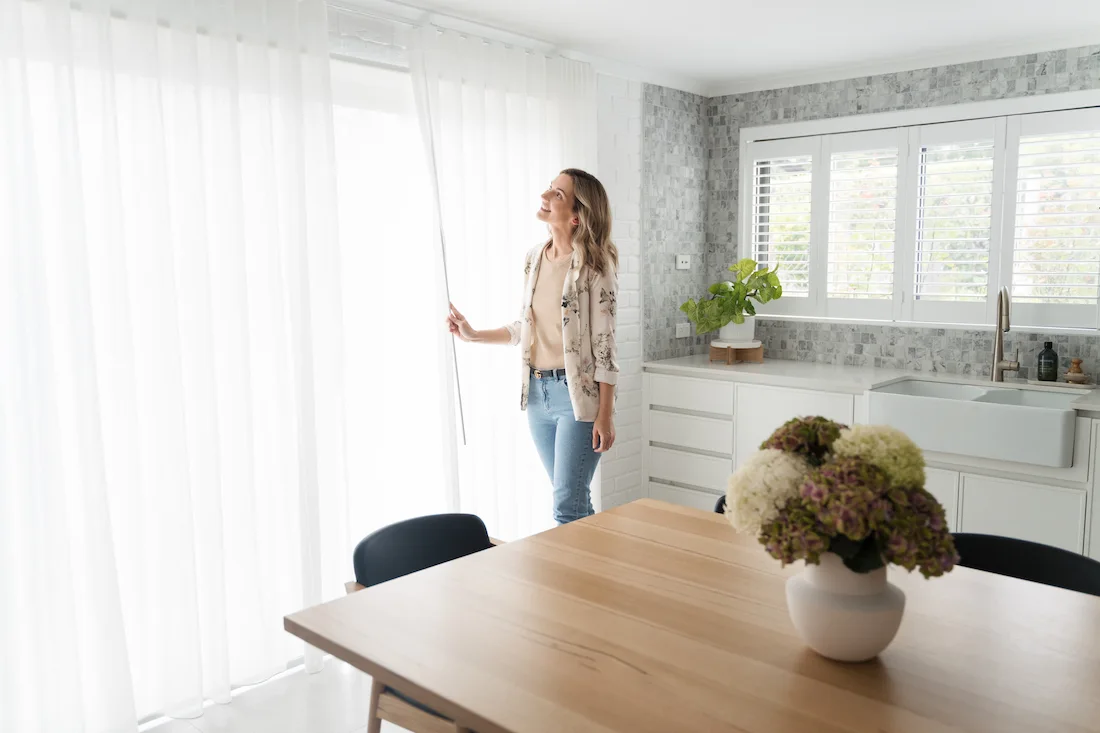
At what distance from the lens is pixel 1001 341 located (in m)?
3.91

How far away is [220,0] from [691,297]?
3.07m

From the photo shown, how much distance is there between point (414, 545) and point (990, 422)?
2.48 metres

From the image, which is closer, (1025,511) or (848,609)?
(848,609)

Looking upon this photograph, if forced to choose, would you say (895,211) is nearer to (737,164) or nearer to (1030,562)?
(737,164)

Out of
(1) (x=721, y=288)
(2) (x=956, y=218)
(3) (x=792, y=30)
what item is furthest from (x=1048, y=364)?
(3) (x=792, y=30)

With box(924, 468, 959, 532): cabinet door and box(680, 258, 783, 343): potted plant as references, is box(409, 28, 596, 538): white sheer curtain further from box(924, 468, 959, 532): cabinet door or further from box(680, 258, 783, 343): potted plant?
box(924, 468, 959, 532): cabinet door

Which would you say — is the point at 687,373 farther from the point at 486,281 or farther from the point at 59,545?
the point at 59,545

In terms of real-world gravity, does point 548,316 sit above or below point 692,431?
above

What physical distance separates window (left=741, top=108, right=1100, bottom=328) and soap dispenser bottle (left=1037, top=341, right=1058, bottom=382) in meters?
0.13

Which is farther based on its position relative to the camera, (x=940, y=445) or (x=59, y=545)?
(x=940, y=445)

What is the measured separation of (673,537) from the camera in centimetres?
208

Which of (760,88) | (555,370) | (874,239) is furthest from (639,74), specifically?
(555,370)

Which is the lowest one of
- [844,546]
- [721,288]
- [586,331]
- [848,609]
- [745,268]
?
[848,609]

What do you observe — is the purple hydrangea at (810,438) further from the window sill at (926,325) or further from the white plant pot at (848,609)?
the window sill at (926,325)
